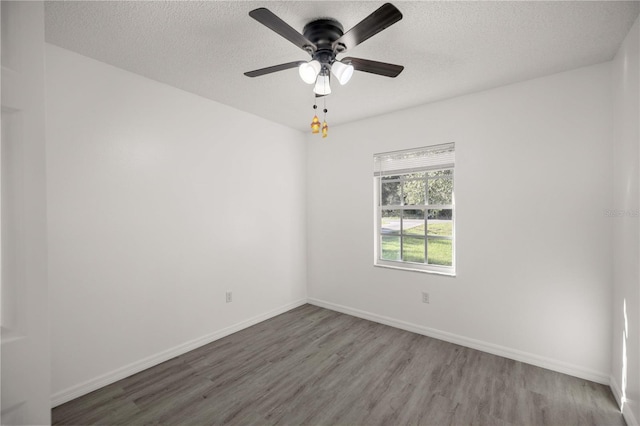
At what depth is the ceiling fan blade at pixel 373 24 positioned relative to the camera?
4.52ft

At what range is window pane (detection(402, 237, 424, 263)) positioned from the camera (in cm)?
346

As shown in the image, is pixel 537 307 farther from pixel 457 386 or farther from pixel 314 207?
pixel 314 207

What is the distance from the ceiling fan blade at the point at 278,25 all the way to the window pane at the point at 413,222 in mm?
2330

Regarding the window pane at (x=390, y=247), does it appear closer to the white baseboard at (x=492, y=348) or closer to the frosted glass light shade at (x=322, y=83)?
the white baseboard at (x=492, y=348)

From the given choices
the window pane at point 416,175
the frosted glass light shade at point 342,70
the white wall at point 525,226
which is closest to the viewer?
the frosted glass light shade at point 342,70

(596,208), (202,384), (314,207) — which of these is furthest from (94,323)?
(596,208)

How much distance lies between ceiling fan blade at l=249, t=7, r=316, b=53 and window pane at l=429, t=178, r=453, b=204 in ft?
7.11

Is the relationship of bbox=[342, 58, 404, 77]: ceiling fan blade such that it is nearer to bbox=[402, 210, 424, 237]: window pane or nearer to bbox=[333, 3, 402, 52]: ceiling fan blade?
bbox=[333, 3, 402, 52]: ceiling fan blade

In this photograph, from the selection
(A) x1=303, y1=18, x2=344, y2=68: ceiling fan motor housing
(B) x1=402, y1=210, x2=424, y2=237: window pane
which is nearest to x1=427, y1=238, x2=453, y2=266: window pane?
(B) x1=402, y1=210, x2=424, y2=237: window pane

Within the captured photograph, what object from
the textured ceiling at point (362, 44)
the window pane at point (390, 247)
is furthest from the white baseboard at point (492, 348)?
the textured ceiling at point (362, 44)

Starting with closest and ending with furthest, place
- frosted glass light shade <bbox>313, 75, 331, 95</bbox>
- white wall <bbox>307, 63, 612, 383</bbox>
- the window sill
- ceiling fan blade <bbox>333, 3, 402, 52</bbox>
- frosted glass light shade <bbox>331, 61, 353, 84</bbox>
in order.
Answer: ceiling fan blade <bbox>333, 3, 402, 52</bbox>
frosted glass light shade <bbox>331, 61, 353, 84</bbox>
frosted glass light shade <bbox>313, 75, 331, 95</bbox>
white wall <bbox>307, 63, 612, 383</bbox>
the window sill

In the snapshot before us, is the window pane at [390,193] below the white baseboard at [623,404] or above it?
above

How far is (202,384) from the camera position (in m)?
2.37

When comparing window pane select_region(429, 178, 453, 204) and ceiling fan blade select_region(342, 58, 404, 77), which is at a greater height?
ceiling fan blade select_region(342, 58, 404, 77)
